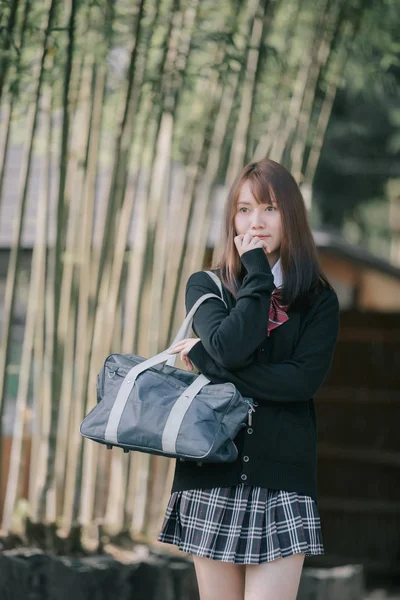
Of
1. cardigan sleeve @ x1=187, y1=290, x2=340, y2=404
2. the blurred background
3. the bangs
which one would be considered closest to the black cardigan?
cardigan sleeve @ x1=187, y1=290, x2=340, y2=404

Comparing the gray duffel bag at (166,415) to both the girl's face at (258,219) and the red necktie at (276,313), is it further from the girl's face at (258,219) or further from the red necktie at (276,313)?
the girl's face at (258,219)

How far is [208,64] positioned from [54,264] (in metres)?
0.89

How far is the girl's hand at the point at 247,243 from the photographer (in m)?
2.04

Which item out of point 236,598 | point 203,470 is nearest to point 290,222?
point 203,470

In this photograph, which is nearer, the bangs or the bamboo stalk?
the bangs

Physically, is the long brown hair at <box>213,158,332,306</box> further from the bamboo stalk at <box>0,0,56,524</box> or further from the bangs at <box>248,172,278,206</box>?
the bamboo stalk at <box>0,0,56,524</box>

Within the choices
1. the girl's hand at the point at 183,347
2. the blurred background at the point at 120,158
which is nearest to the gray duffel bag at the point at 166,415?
the girl's hand at the point at 183,347

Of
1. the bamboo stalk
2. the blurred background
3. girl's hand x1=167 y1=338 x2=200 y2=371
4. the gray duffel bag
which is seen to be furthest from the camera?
the blurred background

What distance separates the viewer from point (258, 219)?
2049 millimetres

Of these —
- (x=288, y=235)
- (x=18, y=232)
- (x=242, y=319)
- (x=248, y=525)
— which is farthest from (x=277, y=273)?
(x=18, y=232)

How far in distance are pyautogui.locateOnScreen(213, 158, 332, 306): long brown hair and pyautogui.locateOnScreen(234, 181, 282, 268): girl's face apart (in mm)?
11

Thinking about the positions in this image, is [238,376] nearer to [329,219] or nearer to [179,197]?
[179,197]

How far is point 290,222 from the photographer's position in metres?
2.05

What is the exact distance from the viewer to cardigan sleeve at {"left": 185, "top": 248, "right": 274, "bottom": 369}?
6.30 feet
